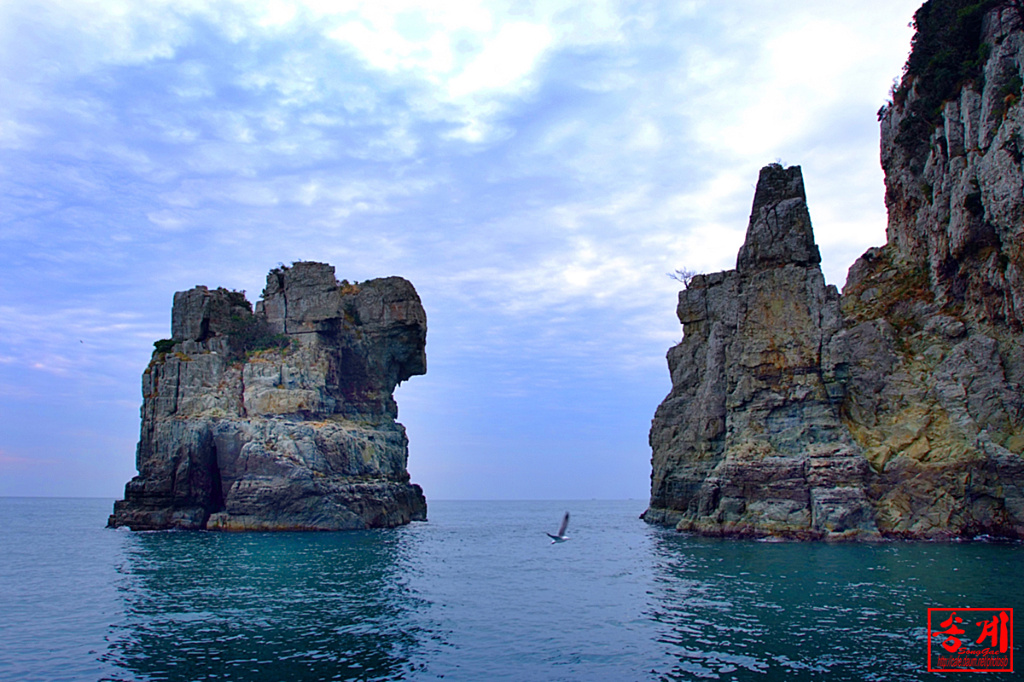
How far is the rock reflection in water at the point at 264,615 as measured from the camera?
18.2 meters

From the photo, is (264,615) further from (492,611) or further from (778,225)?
(778,225)

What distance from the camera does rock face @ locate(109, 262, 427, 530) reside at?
56.7 m

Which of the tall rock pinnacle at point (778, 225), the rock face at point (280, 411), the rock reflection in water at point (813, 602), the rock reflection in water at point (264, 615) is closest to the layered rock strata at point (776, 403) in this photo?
the tall rock pinnacle at point (778, 225)

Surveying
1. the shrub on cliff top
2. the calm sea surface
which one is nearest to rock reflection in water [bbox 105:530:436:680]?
the calm sea surface

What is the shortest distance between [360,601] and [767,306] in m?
36.7

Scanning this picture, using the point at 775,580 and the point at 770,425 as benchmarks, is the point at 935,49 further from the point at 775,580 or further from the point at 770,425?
the point at 775,580

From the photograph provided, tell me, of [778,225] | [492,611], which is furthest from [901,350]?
[492,611]

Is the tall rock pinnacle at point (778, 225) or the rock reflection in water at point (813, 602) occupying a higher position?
the tall rock pinnacle at point (778, 225)

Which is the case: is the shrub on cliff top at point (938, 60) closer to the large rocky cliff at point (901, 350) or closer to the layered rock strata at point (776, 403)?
the large rocky cliff at point (901, 350)

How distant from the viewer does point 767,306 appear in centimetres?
5203

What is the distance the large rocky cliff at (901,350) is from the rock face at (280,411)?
27690mm

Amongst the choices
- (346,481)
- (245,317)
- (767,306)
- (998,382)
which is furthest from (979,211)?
(245,317)

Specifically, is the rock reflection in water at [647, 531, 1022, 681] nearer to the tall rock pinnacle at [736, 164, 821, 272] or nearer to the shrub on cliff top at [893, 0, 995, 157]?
the tall rock pinnacle at [736, 164, 821, 272]

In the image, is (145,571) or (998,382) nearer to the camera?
(145,571)
